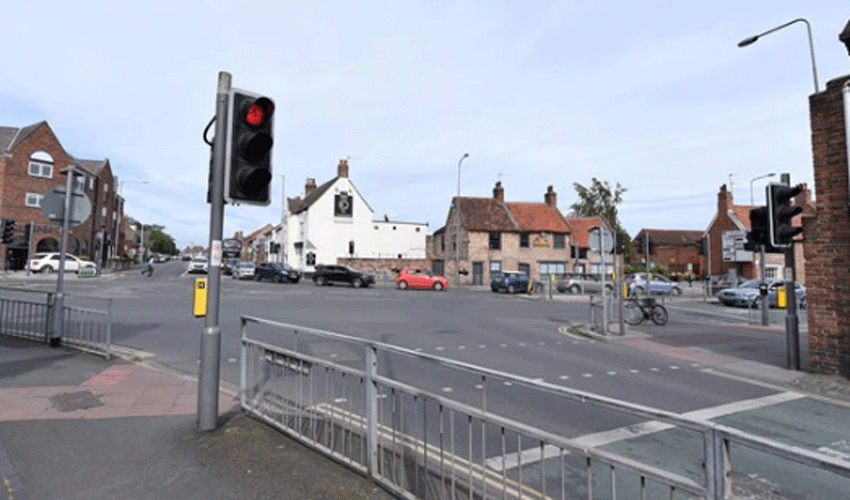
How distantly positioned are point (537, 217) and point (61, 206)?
42.7 meters

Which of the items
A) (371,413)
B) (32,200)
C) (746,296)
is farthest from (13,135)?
(746,296)

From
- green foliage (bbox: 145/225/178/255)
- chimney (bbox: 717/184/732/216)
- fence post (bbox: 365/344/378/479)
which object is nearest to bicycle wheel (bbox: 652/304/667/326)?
fence post (bbox: 365/344/378/479)

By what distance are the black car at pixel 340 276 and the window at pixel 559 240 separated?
65.6ft

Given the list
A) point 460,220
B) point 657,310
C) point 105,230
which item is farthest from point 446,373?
point 105,230

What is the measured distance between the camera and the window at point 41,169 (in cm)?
4044

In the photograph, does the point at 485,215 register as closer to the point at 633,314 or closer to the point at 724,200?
the point at 724,200

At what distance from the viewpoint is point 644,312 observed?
1625 centimetres

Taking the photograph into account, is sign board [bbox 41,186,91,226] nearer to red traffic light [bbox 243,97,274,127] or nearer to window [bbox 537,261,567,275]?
red traffic light [bbox 243,97,274,127]

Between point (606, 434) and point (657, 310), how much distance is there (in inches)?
516

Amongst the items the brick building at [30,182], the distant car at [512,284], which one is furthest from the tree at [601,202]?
the brick building at [30,182]

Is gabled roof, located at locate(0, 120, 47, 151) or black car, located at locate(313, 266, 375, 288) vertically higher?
gabled roof, located at locate(0, 120, 47, 151)

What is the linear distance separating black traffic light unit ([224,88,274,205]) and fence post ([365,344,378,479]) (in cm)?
205

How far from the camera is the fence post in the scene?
368cm

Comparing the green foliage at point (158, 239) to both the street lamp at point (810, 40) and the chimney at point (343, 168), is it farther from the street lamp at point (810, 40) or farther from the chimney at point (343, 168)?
the street lamp at point (810, 40)
